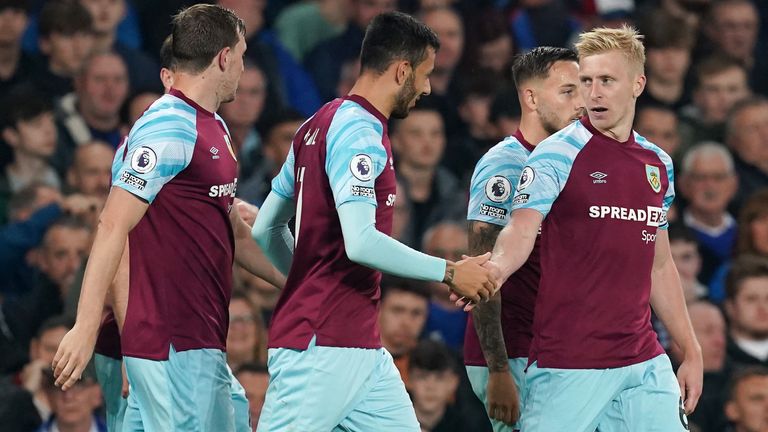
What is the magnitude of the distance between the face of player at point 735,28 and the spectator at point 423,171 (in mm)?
2623

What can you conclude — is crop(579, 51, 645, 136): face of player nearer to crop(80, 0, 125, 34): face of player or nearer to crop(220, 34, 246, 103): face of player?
crop(220, 34, 246, 103): face of player

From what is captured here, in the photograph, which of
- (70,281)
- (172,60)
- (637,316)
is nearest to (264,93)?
(70,281)

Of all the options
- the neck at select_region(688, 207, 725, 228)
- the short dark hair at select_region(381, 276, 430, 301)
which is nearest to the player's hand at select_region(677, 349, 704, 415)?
the short dark hair at select_region(381, 276, 430, 301)

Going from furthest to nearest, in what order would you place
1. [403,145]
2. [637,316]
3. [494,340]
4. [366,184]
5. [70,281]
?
1. [403,145]
2. [70,281]
3. [494,340]
4. [637,316]
5. [366,184]

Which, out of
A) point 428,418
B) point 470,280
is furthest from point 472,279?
point 428,418

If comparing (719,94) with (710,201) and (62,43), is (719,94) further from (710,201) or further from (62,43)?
(62,43)

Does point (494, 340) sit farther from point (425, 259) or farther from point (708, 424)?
point (708, 424)

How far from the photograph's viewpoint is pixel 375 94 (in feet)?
17.0

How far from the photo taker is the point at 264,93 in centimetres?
939

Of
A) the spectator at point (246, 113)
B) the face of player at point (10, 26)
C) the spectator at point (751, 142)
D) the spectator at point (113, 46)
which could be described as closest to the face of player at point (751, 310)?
the spectator at point (751, 142)

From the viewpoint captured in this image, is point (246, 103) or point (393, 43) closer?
point (393, 43)

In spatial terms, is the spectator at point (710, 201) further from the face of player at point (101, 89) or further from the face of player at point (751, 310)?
the face of player at point (101, 89)

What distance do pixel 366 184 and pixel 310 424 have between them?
831 millimetres

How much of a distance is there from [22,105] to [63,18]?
2.13 feet
